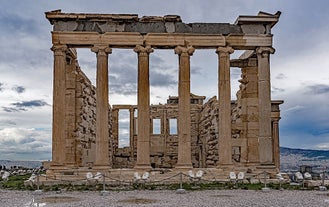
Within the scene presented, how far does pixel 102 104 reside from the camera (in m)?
29.3

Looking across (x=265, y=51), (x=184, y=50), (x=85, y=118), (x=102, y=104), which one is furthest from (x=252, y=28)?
(x=85, y=118)

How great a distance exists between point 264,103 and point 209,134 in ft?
42.6

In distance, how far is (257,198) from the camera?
20.0 meters

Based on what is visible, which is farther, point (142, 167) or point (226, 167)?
point (226, 167)

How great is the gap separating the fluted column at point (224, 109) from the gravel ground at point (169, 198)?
20.1 feet

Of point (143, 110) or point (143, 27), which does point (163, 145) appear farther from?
point (143, 27)

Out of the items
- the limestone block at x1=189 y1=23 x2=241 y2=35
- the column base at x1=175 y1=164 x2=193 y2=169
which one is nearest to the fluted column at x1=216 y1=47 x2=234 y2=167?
the limestone block at x1=189 y1=23 x2=241 y2=35

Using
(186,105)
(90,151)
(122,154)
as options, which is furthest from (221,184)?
(122,154)

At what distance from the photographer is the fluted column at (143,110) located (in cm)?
2917

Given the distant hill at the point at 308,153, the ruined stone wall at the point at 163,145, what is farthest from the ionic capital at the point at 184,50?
the distant hill at the point at 308,153

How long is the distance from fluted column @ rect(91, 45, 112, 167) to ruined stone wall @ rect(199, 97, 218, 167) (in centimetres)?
1206

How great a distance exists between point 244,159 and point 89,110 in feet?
36.1

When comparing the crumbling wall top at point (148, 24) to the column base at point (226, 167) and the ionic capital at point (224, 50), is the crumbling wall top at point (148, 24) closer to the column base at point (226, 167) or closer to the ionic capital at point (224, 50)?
the ionic capital at point (224, 50)

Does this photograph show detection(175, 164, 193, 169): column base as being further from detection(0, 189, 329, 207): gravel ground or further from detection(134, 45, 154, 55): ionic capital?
detection(134, 45, 154, 55): ionic capital
